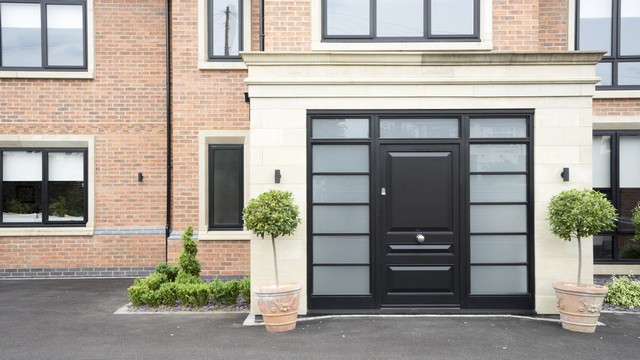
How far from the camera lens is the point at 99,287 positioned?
32.2ft

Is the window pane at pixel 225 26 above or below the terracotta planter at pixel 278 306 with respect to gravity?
above

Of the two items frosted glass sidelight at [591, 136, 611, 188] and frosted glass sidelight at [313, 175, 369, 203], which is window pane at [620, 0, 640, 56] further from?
frosted glass sidelight at [313, 175, 369, 203]

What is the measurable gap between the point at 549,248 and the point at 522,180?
110cm

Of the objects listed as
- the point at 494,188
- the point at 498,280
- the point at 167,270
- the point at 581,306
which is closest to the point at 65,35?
the point at 167,270

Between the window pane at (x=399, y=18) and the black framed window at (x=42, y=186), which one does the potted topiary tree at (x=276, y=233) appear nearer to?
the window pane at (x=399, y=18)

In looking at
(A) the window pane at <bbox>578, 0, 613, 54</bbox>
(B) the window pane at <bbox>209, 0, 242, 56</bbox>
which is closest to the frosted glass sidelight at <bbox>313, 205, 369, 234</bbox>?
(B) the window pane at <bbox>209, 0, 242, 56</bbox>

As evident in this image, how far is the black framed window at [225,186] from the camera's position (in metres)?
10.2

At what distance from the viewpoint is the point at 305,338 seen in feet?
21.1

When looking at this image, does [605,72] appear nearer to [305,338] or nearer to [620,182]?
[620,182]

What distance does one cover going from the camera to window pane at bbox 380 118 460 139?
24.6 feet

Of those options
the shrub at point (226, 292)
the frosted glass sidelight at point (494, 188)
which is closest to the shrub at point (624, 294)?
the frosted glass sidelight at point (494, 188)

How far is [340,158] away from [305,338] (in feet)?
8.98

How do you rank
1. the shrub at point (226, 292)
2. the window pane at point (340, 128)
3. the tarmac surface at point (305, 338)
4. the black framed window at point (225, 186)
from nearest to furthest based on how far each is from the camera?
the tarmac surface at point (305, 338) < the window pane at point (340, 128) < the shrub at point (226, 292) < the black framed window at point (225, 186)

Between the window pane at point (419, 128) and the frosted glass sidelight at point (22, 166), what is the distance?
8058mm
